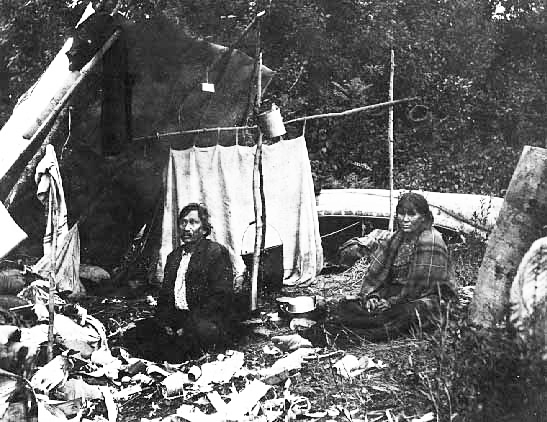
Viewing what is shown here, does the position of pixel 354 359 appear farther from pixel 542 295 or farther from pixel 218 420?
pixel 542 295

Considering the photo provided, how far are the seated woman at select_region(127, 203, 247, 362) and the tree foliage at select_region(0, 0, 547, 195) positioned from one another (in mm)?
A: 6929

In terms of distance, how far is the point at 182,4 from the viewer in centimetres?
1209

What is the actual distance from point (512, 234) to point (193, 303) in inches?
105

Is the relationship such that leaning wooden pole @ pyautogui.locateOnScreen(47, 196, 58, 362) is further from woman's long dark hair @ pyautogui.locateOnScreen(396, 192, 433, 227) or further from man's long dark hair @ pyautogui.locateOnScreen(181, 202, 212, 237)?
woman's long dark hair @ pyautogui.locateOnScreen(396, 192, 433, 227)

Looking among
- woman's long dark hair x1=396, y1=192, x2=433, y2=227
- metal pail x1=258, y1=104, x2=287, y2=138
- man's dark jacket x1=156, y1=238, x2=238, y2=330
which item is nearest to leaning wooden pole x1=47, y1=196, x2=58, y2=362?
man's dark jacket x1=156, y1=238, x2=238, y2=330

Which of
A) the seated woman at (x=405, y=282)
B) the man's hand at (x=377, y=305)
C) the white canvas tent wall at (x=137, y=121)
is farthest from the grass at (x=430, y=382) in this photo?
the white canvas tent wall at (x=137, y=121)

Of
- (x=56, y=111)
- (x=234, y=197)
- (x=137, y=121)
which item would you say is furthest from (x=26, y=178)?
(x=234, y=197)

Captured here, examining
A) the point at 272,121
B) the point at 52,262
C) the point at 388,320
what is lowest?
the point at 388,320

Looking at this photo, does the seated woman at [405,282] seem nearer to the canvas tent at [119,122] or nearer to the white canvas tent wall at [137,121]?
the canvas tent at [119,122]

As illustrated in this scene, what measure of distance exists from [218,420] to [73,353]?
5.18 feet

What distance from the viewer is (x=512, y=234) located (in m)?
3.84

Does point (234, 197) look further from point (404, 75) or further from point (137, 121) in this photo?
point (404, 75)

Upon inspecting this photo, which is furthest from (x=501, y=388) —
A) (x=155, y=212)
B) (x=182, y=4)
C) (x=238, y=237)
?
(x=182, y=4)

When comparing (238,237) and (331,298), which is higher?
(238,237)
